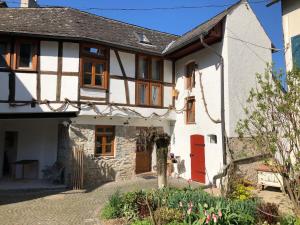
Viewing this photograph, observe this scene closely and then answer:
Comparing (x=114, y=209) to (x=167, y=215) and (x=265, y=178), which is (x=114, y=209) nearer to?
(x=167, y=215)

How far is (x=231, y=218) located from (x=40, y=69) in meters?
9.06

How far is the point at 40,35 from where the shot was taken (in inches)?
448

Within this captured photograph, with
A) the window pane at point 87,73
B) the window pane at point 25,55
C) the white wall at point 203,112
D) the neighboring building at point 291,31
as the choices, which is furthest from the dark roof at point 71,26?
the neighboring building at point 291,31

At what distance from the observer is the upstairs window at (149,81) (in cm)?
1384

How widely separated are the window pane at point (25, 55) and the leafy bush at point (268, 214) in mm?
9688

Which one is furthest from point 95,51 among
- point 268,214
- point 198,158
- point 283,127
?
point 268,214

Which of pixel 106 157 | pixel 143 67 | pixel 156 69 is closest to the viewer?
pixel 106 157

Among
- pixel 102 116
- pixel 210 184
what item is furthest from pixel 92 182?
pixel 210 184

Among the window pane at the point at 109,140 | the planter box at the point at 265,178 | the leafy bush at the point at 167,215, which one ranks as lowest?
the leafy bush at the point at 167,215

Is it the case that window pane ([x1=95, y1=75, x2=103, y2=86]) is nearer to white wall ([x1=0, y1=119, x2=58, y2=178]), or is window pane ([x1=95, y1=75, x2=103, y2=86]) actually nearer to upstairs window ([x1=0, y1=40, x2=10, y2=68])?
white wall ([x1=0, y1=119, x2=58, y2=178])

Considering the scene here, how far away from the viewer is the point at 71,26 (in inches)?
498

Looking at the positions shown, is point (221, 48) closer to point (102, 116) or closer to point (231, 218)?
point (102, 116)

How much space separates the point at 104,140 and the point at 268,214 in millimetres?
7993

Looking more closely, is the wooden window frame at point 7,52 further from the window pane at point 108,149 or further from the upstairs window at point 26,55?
the window pane at point 108,149
